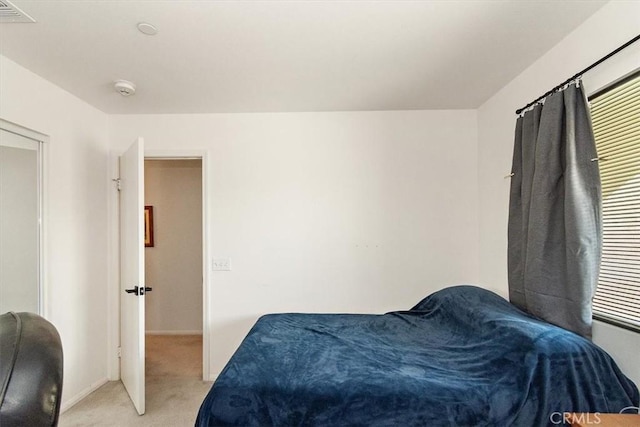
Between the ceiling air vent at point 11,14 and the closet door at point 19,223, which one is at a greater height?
the ceiling air vent at point 11,14

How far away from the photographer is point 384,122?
2.93m

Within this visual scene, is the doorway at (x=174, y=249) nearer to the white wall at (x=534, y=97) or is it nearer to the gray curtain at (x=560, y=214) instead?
the white wall at (x=534, y=97)

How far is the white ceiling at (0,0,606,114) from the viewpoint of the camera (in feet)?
5.12

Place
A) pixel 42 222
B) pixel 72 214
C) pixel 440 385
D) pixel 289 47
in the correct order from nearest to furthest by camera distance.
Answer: pixel 440 385
pixel 289 47
pixel 42 222
pixel 72 214

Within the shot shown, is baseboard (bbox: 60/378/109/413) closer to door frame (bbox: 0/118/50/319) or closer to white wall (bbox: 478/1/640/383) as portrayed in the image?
door frame (bbox: 0/118/50/319)

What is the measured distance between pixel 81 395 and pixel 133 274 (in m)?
1.11

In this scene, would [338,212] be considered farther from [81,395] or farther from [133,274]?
[81,395]

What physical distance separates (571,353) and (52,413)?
78.5 inches

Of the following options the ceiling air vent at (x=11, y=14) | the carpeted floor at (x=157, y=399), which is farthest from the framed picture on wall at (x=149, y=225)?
the ceiling air vent at (x=11, y=14)

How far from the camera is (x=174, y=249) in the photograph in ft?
14.1

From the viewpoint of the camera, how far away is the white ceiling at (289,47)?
61.4 inches

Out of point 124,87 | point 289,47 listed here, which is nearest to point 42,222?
point 124,87

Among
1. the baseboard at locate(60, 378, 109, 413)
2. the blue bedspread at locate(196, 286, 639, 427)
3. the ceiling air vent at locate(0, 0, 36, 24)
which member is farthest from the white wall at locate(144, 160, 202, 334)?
the blue bedspread at locate(196, 286, 639, 427)

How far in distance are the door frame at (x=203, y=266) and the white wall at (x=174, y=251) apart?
1.32 metres
